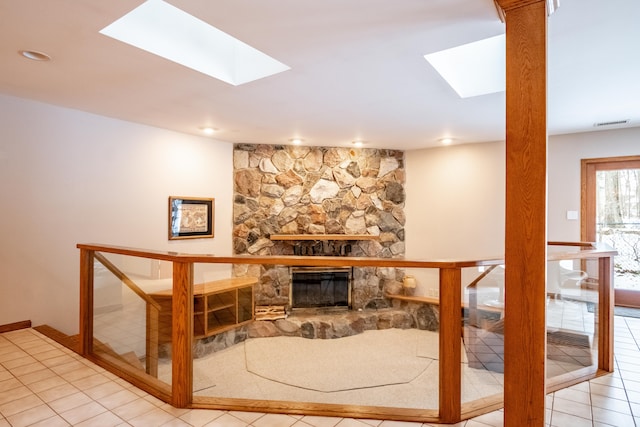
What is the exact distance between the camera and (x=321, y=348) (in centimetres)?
249

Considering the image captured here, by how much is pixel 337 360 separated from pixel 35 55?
3053 mm

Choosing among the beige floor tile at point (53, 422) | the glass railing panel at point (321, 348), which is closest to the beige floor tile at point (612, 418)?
the glass railing panel at point (321, 348)

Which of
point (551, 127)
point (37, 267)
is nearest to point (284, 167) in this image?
point (37, 267)

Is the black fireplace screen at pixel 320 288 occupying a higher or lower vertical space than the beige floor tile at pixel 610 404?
higher

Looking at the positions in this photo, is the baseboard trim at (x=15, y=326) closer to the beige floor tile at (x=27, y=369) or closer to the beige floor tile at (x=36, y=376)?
the beige floor tile at (x=27, y=369)

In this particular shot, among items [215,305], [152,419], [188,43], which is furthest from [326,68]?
[152,419]

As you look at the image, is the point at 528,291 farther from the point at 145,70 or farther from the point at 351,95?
the point at 145,70

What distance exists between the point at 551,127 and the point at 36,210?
6099 mm

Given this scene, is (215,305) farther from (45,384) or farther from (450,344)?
(450,344)

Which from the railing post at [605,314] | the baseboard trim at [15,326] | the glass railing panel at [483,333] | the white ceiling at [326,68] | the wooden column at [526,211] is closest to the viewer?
the wooden column at [526,211]

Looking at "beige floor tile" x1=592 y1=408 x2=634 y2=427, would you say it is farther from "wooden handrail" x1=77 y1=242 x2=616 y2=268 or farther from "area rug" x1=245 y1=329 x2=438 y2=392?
"area rug" x1=245 y1=329 x2=438 y2=392

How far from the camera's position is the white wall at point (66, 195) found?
337 cm

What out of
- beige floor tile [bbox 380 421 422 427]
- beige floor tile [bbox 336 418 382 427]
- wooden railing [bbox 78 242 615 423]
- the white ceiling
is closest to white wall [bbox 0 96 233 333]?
the white ceiling

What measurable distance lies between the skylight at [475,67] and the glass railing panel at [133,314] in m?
2.73
